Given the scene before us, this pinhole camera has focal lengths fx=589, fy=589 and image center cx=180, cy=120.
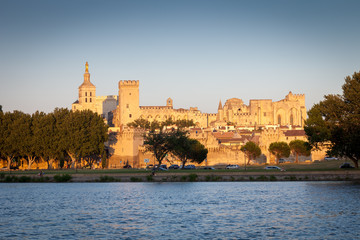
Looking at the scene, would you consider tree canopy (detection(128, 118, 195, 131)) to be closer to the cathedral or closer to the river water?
the cathedral

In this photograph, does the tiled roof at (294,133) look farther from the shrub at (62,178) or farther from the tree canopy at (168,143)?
the shrub at (62,178)

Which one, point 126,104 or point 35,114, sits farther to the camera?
point 126,104

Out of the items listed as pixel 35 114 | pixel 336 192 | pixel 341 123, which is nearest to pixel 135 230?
pixel 336 192

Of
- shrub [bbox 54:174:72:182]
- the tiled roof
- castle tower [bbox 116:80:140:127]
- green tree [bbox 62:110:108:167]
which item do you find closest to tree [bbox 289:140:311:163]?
the tiled roof

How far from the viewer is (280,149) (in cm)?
8894

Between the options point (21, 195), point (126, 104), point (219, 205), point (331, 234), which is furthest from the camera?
point (126, 104)

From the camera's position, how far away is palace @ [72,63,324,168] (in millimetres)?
91062

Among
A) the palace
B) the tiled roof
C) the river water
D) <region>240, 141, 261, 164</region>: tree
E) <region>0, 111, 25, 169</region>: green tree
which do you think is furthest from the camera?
the tiled roof

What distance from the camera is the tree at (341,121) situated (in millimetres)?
55031

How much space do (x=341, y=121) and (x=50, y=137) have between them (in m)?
39.1

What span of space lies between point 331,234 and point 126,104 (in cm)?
11767

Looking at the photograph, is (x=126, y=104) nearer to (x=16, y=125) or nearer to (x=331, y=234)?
(x=16, y=125)

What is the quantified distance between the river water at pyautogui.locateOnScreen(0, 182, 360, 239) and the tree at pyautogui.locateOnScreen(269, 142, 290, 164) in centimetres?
3523

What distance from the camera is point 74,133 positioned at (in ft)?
260
